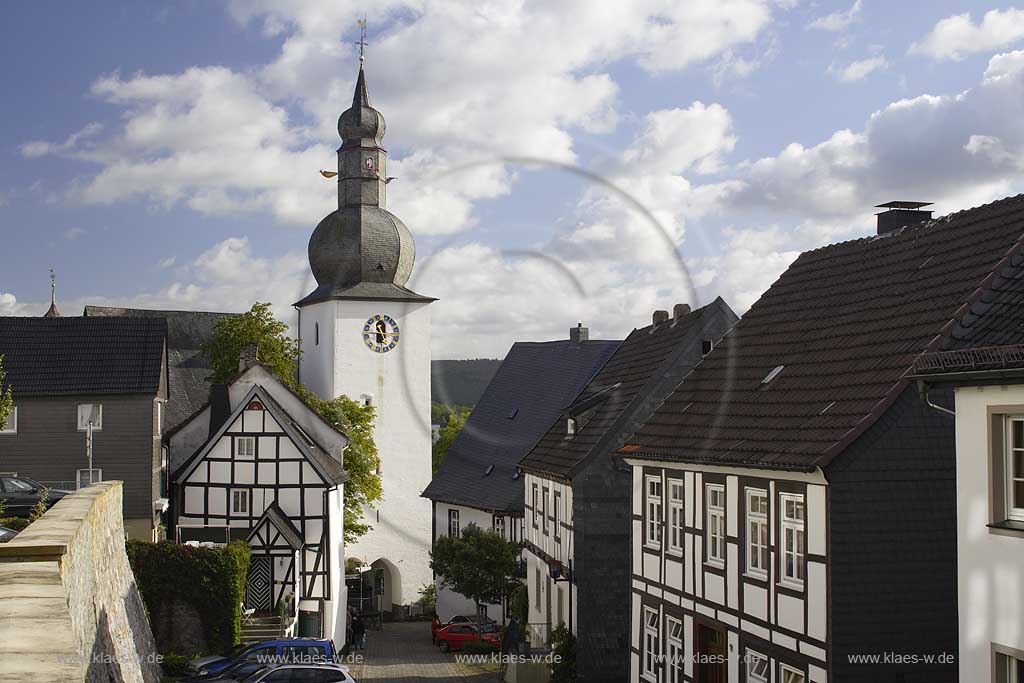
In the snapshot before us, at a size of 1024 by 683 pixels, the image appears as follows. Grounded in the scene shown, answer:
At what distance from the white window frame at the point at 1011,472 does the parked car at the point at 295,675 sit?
528 inches

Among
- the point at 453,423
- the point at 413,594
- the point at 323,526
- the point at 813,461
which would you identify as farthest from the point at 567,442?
the point at 453,423

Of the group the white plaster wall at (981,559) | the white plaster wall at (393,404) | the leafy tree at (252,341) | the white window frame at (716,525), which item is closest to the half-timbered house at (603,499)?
the white window frame at (716,525)

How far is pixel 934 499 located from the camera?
17016mm

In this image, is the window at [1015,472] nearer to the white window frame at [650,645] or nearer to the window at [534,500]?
the white window frame at [650,645]

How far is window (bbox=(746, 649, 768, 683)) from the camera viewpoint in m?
18.5

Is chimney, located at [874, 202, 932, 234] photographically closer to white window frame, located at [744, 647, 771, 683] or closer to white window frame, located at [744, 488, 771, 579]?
white window frame, located at [744, 488, 771, 579]

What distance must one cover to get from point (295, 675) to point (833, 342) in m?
11.1

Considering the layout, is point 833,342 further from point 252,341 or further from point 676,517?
point 252,341

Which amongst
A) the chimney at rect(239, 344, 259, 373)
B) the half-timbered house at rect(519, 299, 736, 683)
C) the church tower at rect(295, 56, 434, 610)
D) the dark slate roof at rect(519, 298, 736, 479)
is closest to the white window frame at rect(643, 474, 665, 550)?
the half-timbered house at rect(519, 299, 736, 683)

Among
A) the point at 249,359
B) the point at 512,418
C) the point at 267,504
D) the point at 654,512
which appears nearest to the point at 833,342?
the point at 654,512

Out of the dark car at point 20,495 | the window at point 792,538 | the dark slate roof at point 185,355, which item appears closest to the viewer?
the window at point 792,538

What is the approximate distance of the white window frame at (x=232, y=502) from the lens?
1458 inches

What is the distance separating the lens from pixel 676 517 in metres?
22.3

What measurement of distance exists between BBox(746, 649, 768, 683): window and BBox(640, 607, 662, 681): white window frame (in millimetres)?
4074
